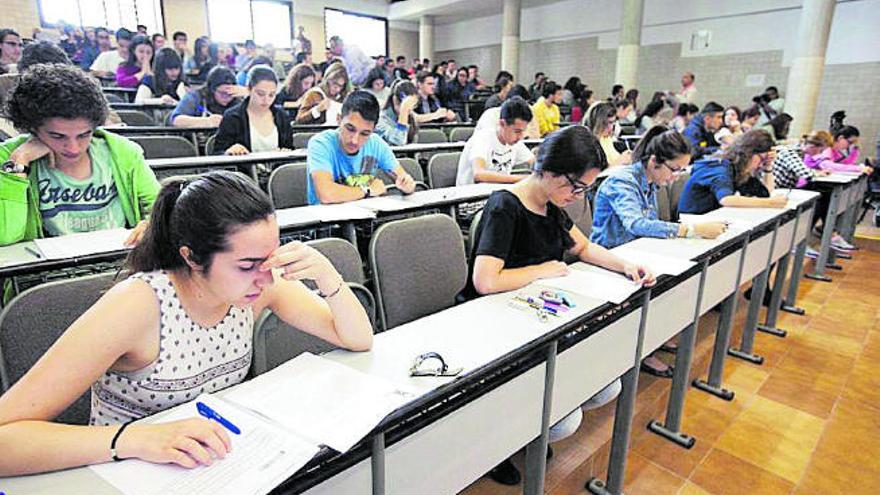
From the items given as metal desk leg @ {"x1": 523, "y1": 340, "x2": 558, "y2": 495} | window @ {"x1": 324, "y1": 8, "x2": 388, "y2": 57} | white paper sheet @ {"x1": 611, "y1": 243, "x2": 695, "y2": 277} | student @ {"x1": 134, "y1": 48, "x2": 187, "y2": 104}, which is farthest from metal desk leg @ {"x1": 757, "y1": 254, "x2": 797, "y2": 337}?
window @ {"x1": 324, "y1": 8, "x2": 388, "y2": 57}

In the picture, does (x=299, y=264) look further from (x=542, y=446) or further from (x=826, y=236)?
(x=826, y=236)

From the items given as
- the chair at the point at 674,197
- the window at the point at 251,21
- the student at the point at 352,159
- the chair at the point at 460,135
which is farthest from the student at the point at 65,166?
the window at the point at 251,21

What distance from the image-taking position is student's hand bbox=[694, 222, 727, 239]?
213 centimetres

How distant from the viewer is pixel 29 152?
166 cm

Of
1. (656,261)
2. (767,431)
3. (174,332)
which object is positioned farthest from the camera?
(767,431)

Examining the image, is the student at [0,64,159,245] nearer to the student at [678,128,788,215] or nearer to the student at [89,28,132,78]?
the student at [678,128,788,215]

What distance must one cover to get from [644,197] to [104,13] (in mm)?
10318

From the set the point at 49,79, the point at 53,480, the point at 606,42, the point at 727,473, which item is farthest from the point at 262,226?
the point at 606,42

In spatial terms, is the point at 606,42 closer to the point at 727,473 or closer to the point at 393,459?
the point at 727,473

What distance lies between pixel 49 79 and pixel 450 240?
1.33 metres

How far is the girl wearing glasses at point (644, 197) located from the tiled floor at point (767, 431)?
0.76 meters

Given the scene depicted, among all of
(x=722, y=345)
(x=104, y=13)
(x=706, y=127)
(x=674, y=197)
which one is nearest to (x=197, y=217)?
(x=722, y=345)

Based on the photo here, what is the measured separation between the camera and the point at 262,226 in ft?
Result: 3.16

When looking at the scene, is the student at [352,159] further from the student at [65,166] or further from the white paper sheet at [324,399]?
the white paper sheet at [324,399]
